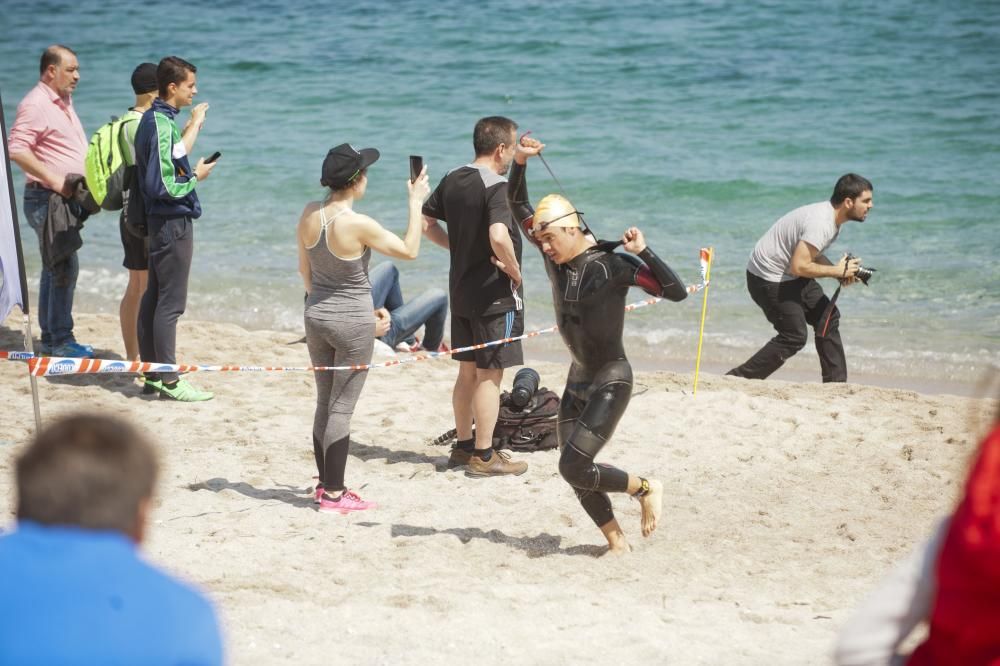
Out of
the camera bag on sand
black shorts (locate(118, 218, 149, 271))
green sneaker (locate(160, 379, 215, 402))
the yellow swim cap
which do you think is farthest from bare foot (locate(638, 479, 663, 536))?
black shorts (locate(118, 218, 149, 271))

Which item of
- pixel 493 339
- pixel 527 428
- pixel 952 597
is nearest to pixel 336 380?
pixel 493 339

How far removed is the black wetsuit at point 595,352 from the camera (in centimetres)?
512

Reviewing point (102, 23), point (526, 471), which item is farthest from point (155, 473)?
point (102, 23)

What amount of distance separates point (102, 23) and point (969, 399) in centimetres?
2577

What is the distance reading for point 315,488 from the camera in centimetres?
627

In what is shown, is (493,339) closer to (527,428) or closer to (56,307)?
(527,428)

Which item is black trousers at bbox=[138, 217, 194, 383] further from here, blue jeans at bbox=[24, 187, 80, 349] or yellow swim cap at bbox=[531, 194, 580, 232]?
yellow swim cap at bbox=[531, 194, 580, 232]

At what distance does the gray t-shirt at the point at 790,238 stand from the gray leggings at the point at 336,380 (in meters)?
3.63

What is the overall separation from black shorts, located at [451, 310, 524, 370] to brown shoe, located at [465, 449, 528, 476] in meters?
0.59

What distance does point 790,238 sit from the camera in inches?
324

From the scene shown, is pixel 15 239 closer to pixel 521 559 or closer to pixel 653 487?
pixel 521 559

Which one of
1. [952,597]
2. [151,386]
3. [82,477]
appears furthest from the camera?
[151,386]

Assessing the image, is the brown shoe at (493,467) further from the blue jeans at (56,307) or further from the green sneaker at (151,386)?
the blue jeans at (56,307)

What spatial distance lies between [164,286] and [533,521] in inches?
120
